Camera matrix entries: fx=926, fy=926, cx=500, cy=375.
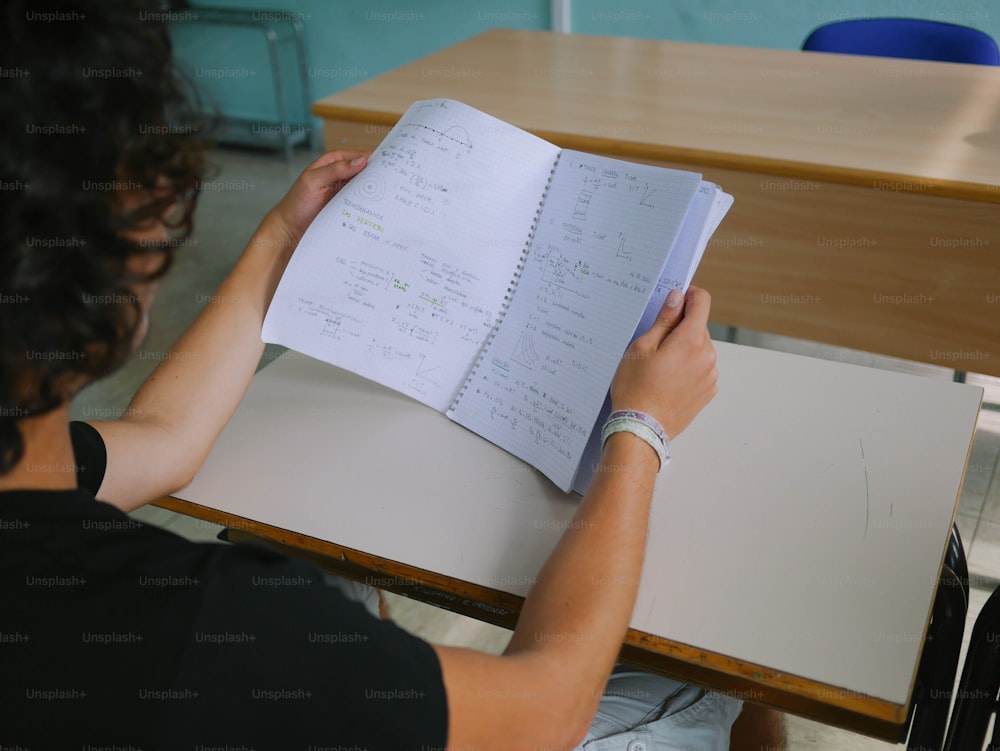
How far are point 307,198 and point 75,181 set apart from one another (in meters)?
0.60

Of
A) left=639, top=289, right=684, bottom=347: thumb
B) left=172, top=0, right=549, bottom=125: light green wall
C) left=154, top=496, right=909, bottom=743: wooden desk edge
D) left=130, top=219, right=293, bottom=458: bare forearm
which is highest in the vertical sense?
left=172, top=0, right=549, bottom=125: light green wall

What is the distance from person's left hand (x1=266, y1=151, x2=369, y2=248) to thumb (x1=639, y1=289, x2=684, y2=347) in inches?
17.2

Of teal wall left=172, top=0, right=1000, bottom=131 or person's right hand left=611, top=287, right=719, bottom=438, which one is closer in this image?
person's right hand left=611, top=287, right=719, bottom=438

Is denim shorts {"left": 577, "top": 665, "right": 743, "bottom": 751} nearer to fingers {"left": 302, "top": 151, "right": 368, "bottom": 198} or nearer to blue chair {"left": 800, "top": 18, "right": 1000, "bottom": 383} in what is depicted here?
fingers {"left": 302, "top": 151, "right": 368, "bottom": 198}

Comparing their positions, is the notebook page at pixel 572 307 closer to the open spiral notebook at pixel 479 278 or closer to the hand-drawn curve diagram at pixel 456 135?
the open spiral notebook at pixel 479 278

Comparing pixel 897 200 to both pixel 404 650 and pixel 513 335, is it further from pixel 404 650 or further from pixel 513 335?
pixel 404 650

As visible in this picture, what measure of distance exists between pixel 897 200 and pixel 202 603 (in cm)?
149

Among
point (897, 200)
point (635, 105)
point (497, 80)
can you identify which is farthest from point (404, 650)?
point (497, 80)

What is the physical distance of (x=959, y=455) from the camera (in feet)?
3.47

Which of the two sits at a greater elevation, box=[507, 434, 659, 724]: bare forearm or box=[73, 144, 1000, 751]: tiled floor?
box=[507, 434, 659, 724]: bare forearm

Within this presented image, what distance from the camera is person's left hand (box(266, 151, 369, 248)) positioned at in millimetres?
1168

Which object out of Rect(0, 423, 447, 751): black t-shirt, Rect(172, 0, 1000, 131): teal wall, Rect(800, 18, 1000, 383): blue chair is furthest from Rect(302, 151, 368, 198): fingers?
Rect(172, 0, 1000, 131): teal wall

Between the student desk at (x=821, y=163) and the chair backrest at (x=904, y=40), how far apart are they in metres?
0.17

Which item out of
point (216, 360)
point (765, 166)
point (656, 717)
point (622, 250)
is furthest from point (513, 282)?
point (765, 166)
